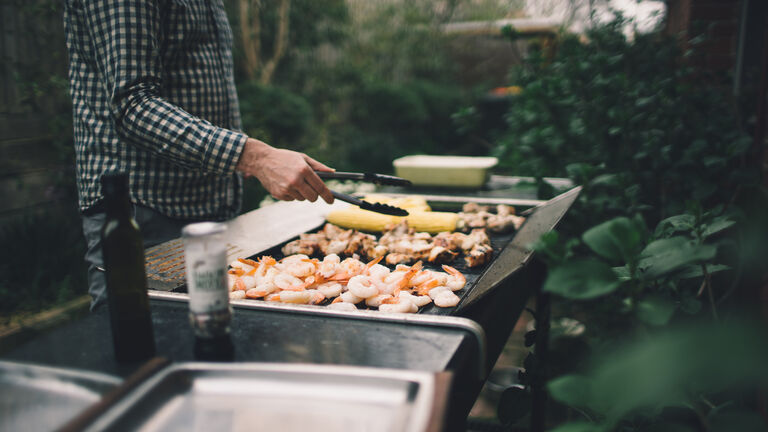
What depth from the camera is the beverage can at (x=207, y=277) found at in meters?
0.99

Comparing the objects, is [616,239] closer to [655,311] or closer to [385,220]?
[655,311]

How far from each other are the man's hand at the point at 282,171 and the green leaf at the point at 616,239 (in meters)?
1.02

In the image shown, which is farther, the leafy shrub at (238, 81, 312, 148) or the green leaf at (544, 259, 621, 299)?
the leafy shrub at (238, 81, 312, 148)

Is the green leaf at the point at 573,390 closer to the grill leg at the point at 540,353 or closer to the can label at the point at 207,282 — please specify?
the can label at the point at 207,282

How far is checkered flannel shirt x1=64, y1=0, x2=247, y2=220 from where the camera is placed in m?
1.77

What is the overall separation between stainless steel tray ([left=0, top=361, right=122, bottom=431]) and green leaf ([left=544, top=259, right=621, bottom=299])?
2.54 ft

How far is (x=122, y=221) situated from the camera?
1.02m

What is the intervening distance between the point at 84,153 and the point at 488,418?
2.43 m

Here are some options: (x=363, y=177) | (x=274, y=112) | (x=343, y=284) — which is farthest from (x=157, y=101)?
(x=274, y=112)

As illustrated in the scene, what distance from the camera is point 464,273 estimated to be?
1.80 metres

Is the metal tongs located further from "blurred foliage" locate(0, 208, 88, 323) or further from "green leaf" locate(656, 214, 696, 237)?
"blurred foliage" locate(0, 208, 88, 323)

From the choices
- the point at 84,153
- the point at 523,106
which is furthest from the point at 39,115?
the point at 523,106

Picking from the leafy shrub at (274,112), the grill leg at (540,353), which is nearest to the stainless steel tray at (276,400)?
the grill leg at (540,353)

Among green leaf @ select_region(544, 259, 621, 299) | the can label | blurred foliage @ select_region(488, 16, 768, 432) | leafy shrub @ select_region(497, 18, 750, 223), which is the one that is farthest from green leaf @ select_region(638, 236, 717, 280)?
leafy shrub @ select_region(497, 18, 750, 223)
